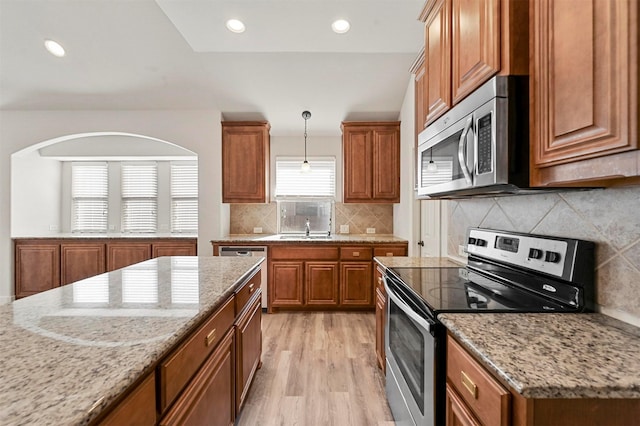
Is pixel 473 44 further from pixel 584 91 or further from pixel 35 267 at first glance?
pixel 35 267

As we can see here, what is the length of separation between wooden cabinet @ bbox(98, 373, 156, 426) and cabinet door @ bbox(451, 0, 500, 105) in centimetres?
158

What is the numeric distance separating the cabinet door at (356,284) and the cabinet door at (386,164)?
101cm

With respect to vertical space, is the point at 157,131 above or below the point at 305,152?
above

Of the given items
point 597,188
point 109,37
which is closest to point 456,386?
point 597,188

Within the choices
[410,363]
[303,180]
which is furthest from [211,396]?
[303,180]

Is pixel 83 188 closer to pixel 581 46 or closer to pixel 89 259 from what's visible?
pixel 89 259

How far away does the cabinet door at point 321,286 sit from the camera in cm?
373

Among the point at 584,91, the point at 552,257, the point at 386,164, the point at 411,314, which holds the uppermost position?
the point at 386,164

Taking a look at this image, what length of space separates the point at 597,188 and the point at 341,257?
2806mm

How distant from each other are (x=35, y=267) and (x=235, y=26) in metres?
4.22

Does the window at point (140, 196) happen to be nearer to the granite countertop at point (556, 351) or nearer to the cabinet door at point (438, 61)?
the cabinet door at point (438, 61)

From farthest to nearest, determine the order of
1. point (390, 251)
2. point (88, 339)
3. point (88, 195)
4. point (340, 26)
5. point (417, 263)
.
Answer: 1. point (88, 195)
2. point (390, 251)
3. point (340, 26)
4. point (417, 263)
5. point (88, 339)

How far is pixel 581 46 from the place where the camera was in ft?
2.82

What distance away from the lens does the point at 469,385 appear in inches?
35.7
